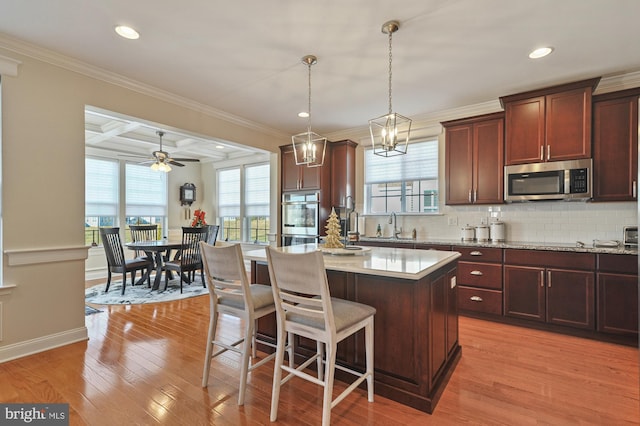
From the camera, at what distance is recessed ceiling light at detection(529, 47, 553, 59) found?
2766 millimetres

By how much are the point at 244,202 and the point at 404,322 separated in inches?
232

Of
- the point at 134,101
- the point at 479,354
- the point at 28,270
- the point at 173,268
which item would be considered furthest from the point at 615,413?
the point at 173,268

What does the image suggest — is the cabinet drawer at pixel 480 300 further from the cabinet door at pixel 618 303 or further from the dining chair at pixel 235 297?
the dining chair at pixel 235 297

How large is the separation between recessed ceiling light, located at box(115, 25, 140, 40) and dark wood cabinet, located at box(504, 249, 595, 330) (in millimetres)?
4198

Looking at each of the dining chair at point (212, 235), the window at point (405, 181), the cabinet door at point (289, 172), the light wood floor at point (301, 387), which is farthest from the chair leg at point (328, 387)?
the dining chair at point (212, 235)

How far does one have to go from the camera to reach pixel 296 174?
536cm

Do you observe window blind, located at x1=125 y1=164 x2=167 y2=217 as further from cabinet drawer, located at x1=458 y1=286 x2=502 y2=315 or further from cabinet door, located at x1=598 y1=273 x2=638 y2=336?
cabinet door, located at x1=598 y1=273 x2=638 y2=336

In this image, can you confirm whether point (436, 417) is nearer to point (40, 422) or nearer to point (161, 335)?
point (40, 422)

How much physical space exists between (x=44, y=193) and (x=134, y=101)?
1.33 metres

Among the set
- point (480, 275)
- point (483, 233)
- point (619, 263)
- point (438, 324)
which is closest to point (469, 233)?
point (483, 233)

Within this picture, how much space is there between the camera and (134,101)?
3.48m

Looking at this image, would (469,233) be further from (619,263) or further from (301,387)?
(301,387)

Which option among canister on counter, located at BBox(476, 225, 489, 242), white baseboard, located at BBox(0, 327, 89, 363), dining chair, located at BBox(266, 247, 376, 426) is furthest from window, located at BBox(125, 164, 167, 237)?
canister on counter, located at BBox(476, 225, 489, 242)

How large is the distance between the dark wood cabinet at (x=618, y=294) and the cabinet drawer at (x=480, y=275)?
2.85 ft
